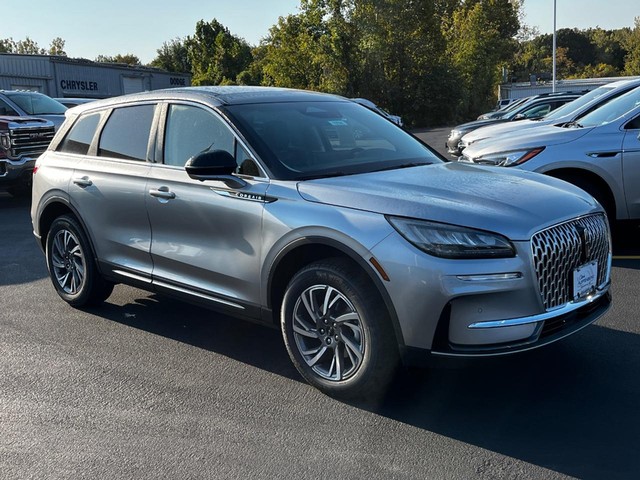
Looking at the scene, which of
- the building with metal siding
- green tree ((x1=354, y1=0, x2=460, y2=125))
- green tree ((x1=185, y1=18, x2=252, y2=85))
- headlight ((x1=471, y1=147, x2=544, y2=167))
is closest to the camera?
headlight ((x1=471, y1=147, x2=544, y2=167))

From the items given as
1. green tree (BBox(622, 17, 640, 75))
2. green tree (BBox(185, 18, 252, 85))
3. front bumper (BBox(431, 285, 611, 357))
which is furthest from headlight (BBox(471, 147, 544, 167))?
green tree (BBox(622, 17, 640, 75))

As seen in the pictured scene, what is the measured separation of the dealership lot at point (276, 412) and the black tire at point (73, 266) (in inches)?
17.5

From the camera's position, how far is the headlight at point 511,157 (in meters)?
7.29

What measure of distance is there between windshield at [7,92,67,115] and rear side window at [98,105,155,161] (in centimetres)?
988

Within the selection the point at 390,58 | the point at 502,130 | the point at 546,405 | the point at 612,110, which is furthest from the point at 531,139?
the point at 390,58

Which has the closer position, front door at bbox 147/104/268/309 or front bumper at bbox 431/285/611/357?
front bumper at bbox 431/285/611/357

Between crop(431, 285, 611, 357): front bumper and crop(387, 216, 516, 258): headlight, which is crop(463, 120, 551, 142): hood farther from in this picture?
crop(387, 216, 516, 258): headlight

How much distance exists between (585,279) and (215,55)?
87.1 m

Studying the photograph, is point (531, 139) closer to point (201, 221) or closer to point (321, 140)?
point (321, 140)

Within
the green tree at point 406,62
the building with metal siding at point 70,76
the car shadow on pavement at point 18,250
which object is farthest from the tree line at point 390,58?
the car shadow on pavement at point 18,250

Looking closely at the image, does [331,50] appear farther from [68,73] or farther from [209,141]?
[209,141]

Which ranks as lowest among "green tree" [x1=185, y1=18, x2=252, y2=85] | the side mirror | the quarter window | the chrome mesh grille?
the chrome mesh grille

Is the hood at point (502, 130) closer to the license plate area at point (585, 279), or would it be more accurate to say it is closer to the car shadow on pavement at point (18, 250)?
the license plate area at point (585, 279)

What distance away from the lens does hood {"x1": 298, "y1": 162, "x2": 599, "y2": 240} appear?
3.62m
